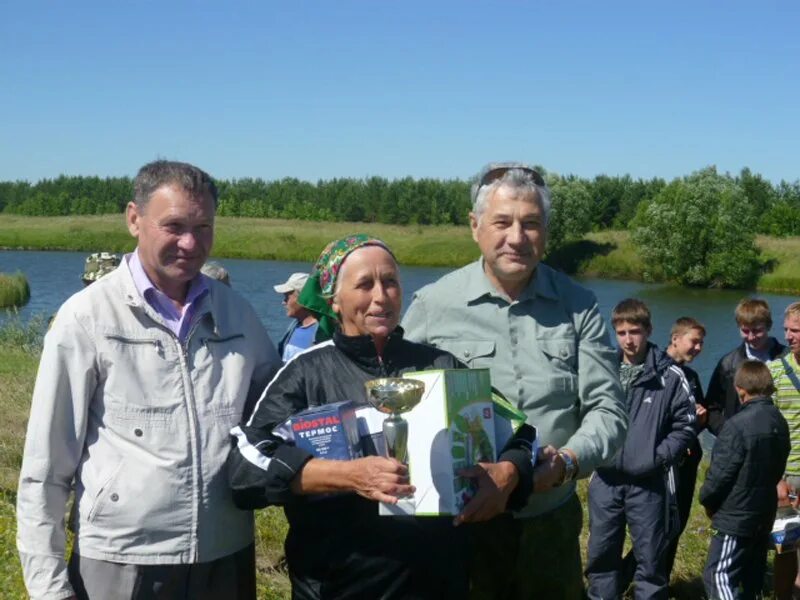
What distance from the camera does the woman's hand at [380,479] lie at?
2125mm

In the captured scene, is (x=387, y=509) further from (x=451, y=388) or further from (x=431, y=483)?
(x=451, y=388)

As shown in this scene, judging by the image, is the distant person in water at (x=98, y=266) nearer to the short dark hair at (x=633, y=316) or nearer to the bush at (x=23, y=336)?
the short dark hair at (x=633, y=316)

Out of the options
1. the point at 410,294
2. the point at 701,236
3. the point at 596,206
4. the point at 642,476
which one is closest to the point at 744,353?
the point at 642,476

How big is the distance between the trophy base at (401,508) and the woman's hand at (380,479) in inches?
1.0

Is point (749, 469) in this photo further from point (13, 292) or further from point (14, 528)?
point (13, 292)

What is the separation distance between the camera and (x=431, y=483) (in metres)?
2.19

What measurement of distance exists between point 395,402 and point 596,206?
210 ft

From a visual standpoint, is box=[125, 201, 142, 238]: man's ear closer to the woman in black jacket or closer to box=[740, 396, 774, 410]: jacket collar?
the woman in black jacket

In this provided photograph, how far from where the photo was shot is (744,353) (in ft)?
19.2

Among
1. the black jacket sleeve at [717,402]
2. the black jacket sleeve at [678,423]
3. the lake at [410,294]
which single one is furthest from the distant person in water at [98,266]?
the lake at [410,294]

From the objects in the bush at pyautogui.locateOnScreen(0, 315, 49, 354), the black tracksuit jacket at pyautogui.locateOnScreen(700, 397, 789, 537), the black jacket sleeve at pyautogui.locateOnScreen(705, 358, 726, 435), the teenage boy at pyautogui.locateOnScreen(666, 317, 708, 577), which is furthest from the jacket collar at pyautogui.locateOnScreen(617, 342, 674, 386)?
the bush at pyautogui.locateOnScreen(0, 315, 49, 354)

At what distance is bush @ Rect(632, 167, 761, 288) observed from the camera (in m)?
37.2

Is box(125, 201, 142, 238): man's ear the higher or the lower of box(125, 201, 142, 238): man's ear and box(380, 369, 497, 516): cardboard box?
the higher

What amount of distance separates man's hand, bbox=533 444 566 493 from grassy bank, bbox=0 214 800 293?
3486cm
